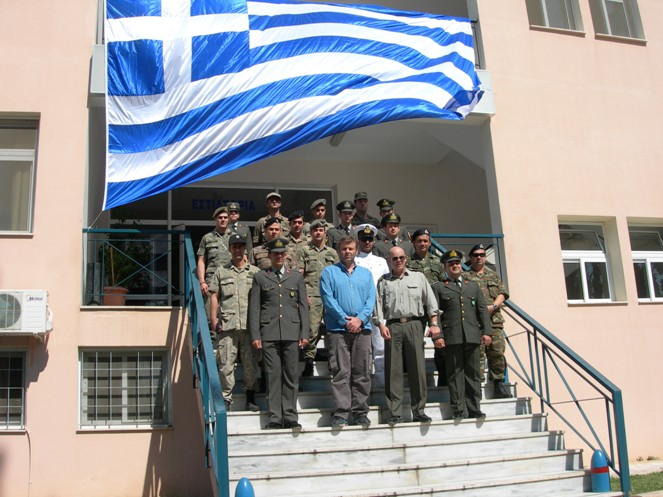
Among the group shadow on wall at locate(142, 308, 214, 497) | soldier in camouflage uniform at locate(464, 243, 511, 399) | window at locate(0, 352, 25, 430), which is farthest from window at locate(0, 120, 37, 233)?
soldier in camouflage uniform at locate(464, 243, 511, 399)

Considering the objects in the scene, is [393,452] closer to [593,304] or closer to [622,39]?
[593,304]

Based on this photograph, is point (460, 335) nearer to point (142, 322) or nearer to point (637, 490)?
point (637, 490)

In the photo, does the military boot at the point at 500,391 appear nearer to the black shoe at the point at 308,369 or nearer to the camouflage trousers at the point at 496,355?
the camouflage trousers at the point at 496,355

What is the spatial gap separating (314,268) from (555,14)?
18.6ft

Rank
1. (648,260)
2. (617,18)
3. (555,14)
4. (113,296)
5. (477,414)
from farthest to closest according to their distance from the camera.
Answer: (617,18)
(555,14)
(648,260)
(113,296)
(477,414)

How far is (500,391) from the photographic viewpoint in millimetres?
7238

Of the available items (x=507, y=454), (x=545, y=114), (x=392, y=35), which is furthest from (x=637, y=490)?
(x=392, y=35)

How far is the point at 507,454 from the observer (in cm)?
636

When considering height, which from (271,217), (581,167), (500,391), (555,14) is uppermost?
(555,14)

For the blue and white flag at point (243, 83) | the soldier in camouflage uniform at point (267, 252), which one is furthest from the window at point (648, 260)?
the soldier in camouflage uniform at point (267, 252)

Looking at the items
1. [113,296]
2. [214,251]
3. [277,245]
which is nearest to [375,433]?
[277,245]

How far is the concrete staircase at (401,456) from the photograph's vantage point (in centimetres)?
562

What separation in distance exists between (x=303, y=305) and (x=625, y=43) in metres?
6.86

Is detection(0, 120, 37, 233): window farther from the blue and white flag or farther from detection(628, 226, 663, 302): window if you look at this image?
detection(628, 226, 663, 302): window
